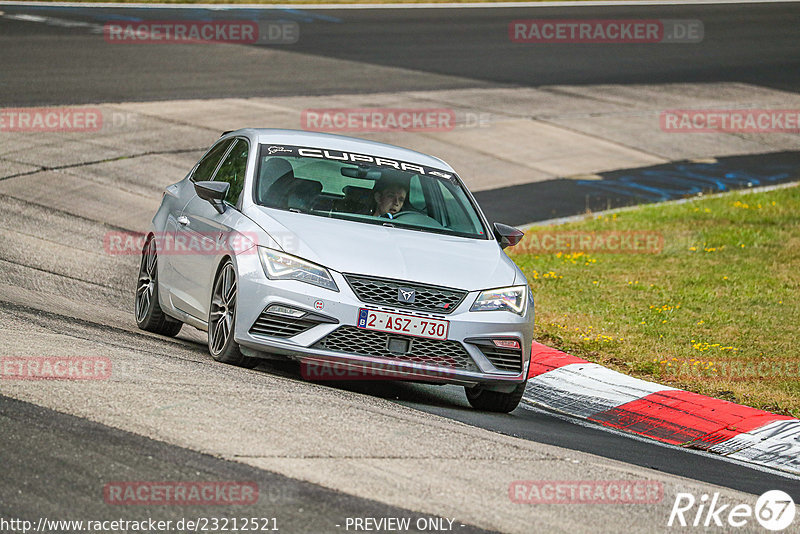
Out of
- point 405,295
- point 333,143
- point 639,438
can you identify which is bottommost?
point 639,438

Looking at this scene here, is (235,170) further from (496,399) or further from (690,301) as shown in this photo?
(690,301)

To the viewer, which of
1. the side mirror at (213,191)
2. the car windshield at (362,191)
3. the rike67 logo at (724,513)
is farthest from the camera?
the car windshield at (362,191)

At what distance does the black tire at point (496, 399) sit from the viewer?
27.5ft

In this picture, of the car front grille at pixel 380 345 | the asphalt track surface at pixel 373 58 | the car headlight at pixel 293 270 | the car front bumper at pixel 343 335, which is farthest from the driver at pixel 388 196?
the asphalt track surface at pixel 373 58

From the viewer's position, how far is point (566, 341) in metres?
11.0

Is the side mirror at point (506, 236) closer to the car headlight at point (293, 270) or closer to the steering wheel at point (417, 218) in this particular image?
the steering wheel at point (417, 218)

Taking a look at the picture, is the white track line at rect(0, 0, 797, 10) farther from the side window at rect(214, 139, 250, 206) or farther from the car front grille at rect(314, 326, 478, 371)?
the car front grille at rect(314, 326, 478, 371)

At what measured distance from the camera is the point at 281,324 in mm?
7707

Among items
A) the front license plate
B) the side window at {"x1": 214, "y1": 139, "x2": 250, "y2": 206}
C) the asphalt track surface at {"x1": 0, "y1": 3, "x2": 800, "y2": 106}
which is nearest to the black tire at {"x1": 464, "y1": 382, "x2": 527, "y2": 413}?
the front license plate

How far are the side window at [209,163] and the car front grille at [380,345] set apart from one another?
8.85 feet

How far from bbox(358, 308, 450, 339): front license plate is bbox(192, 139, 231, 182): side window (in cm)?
275

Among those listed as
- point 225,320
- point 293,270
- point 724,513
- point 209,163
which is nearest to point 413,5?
point 209,163

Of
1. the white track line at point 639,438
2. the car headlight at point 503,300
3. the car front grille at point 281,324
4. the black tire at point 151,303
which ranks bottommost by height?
the white track line at point 639,438

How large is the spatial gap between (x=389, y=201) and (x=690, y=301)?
15.9ft
